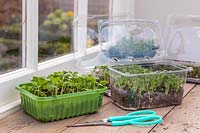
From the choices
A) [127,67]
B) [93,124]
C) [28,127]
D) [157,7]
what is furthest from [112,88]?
[157,7]

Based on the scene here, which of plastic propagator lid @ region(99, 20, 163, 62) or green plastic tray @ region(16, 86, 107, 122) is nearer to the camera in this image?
green plastic tray @ region(16, 86, 107, 122)

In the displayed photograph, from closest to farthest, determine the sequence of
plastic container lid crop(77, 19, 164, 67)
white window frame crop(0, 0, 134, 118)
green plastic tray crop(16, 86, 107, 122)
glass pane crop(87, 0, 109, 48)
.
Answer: green plastic tray crop(16, 86, 107, 122) < white window frame crop(0, 0, 134, 118) < plastic container lid crop(77, 19, 164, 67) < glass pane crop(87, 0, 109, 48)

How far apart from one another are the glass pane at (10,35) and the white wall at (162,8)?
Answer: 75cm

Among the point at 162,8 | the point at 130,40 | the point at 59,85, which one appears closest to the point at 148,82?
the point at 59,85

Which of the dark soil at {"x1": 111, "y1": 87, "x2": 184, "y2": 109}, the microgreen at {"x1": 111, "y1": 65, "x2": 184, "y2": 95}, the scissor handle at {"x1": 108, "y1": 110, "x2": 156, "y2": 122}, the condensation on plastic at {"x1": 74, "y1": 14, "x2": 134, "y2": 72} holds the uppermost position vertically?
the condensation on plastic at {"x1": 74, "y1": 14, "x2": 134, "y2": 72}

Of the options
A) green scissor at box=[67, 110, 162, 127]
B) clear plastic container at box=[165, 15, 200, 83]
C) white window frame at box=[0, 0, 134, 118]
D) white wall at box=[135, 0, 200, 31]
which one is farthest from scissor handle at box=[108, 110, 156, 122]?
white wall at box=[135, 0, 200, 31]

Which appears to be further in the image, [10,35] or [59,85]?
[10,35]

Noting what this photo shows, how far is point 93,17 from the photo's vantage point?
161cm

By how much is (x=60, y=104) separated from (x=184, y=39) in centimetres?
79

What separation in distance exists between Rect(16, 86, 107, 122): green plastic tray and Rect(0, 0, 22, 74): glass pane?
12 centimetres

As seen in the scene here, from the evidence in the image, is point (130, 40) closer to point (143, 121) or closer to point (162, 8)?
point (162, 8)

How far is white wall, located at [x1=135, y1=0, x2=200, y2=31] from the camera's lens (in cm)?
173

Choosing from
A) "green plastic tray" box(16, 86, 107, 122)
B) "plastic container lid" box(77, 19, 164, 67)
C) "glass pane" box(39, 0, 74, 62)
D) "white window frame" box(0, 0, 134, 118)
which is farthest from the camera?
"plastic container lid" box(77, 19, 164, 67)

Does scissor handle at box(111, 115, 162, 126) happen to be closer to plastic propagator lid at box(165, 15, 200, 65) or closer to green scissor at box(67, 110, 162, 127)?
green scissor at box(67, 110, 162, 127)
